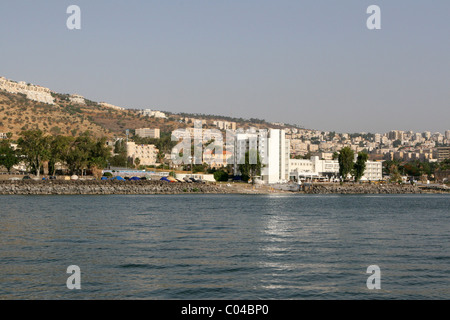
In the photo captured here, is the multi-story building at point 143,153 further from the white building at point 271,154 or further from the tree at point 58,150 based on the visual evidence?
the tree at point 58,150

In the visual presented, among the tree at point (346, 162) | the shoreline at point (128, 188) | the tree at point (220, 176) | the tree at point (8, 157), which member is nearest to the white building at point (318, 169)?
the tree at point (346, 162)

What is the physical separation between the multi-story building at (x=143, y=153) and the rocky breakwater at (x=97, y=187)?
6489 cm

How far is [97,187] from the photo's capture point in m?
88.6

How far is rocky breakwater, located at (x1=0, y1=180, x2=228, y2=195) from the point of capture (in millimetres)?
82875

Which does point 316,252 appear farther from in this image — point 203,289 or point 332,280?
point 203,289

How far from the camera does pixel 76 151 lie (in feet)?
320

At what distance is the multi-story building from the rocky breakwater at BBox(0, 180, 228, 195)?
64894 mm

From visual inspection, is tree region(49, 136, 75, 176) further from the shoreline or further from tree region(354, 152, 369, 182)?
tree region(354, 152, 369, 182)

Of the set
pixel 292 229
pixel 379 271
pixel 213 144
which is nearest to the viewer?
pixel 379 271

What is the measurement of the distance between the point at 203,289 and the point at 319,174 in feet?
524

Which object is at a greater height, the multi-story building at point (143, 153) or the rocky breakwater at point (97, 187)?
the multi-story building at point (143, 153)

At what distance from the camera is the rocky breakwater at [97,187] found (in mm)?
82875

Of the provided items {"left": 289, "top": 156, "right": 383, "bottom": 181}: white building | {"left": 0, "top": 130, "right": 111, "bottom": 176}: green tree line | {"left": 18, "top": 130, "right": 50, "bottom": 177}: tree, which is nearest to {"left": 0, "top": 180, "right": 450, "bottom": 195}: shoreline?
{"left": 18, "top": 130, "right": 50, "bottom": 177}: tree

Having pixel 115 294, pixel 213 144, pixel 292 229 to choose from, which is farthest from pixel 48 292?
pixel 213 144
